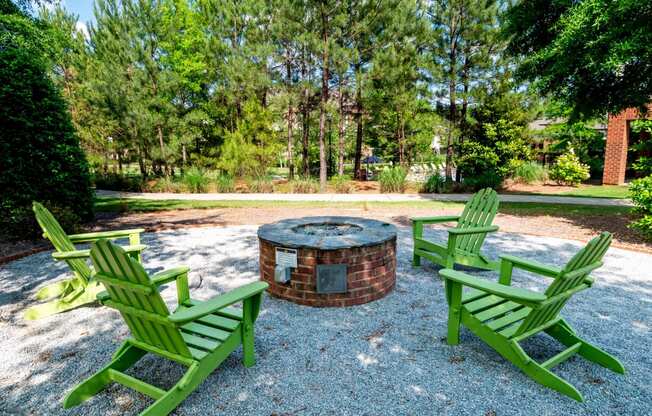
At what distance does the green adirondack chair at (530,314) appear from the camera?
218 centimetres

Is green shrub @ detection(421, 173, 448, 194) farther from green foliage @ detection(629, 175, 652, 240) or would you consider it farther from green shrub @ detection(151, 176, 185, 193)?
green shrub @ detection(151, 176, 185, 193)

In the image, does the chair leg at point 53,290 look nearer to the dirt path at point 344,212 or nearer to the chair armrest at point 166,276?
the chair armrest at point 166,276

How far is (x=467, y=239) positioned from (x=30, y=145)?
788 centimetres

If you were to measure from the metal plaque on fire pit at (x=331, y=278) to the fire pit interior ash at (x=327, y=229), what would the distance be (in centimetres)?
55

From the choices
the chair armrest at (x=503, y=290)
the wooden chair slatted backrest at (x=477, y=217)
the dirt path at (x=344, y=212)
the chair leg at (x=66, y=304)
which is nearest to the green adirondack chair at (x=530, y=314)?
the chair armrest at (x=503, y=290)

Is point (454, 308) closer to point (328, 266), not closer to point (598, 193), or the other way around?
point (328, 266)

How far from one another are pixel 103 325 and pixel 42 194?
5.27 meters

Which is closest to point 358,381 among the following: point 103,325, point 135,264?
point 135,264

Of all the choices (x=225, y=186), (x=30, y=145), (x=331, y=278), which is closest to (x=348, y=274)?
(x=331, y=278)

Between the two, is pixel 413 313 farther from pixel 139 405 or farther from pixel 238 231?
pixel 238 231

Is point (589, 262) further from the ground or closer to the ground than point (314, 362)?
further from the ground

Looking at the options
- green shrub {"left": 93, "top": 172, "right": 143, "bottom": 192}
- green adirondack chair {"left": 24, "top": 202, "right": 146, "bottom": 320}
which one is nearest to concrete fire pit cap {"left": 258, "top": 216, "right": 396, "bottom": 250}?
green adirondack chair {"left": 24, "top": 202, "right": 146, "bottom": 320}

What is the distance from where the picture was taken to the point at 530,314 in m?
2.21

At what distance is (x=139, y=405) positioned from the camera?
2162 millimetres
